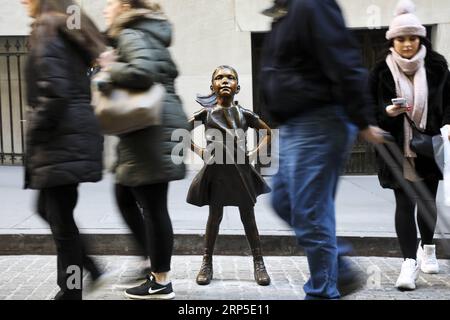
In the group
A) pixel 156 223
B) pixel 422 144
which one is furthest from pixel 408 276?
pixel 156 223

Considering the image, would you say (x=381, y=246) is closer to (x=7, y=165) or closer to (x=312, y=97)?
(x=312, y=97)

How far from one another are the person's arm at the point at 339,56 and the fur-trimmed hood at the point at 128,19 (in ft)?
3.66

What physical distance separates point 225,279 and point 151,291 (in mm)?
1097

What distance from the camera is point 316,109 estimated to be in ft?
9.91

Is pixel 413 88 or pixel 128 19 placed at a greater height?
pixel 128 19

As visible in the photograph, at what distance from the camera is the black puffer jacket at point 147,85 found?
11.4ft

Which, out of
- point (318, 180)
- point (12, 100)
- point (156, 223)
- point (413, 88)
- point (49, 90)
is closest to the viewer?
point (318, 180)

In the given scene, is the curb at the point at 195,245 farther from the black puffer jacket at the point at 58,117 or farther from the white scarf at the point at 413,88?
the black puffer jacket at the point at 58,117

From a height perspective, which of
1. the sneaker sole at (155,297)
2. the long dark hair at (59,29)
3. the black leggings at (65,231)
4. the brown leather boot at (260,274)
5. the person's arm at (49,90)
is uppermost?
the long dark hair at (59,29)

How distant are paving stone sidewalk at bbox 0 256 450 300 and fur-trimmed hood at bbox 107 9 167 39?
1476mm

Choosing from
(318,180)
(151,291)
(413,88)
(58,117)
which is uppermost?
(413,88)

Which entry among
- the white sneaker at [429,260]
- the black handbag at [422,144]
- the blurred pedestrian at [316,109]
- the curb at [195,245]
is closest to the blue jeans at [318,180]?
the blurred pedestrian at [316,109]

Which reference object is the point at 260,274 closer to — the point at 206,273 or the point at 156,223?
the point at 206,273
